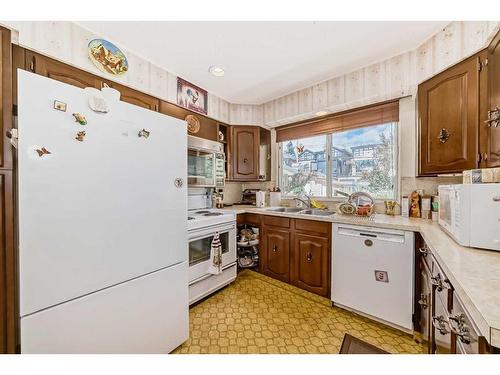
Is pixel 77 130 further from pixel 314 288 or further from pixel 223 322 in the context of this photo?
pixel 314 288

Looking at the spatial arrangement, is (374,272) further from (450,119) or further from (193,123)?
(193,123)

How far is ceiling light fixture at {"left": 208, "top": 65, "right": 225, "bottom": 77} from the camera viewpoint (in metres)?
1.98

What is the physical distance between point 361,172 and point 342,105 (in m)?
0.79

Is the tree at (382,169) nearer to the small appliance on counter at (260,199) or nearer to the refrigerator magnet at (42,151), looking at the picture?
the small appliance on counter at (260,199)

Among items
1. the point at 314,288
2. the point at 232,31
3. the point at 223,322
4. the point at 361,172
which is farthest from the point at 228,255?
the point at 232,31

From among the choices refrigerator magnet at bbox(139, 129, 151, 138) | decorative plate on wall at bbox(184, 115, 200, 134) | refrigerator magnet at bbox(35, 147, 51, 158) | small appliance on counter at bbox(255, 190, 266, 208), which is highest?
decorative plate on wall at bbox(184, 115, 200, 134)

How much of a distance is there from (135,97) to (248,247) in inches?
80.4

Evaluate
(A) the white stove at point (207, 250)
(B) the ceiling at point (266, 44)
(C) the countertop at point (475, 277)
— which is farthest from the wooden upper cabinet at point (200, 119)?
(C) the countertop at point (475, 277)

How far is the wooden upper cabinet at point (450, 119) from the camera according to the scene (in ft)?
4.04

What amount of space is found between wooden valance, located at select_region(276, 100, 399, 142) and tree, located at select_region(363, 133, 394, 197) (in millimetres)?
200

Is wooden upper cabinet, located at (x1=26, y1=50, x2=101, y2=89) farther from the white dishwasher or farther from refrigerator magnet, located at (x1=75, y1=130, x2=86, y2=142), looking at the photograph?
the white dishwasher

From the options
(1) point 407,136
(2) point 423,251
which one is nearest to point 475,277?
(2) point 423,251

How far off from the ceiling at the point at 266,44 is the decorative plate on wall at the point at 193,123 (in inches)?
16.2

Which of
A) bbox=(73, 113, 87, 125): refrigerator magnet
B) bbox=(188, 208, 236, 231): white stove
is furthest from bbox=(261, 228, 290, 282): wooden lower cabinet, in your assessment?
bbox=(73, 113, 87, 125): refrigerator magnet
